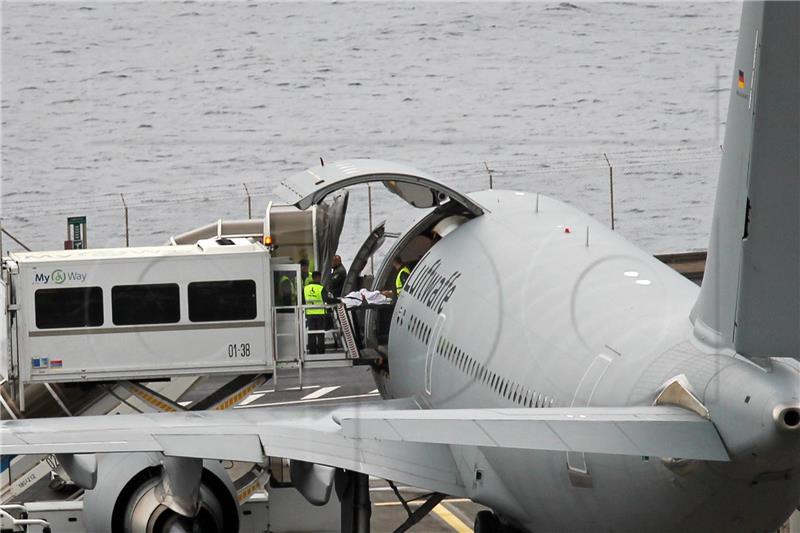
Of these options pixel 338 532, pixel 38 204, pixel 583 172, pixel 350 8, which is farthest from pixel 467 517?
pixel 350 8

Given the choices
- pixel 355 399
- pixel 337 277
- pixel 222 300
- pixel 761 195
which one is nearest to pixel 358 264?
pixel 222 300

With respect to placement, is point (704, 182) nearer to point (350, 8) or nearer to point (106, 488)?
point (350, 8)

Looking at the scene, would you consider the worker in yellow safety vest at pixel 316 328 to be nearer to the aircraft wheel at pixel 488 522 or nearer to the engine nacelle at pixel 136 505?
the engine nacelle at pixel 136 505

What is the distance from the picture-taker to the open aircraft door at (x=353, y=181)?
28578 mm

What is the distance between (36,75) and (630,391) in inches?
4821

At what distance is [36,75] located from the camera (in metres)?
135

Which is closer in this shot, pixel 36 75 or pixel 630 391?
pixel 630 391

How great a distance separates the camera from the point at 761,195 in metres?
16.4

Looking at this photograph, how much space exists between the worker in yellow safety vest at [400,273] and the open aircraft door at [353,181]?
6.13ft

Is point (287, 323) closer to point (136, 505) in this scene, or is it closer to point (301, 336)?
point (301, 336)

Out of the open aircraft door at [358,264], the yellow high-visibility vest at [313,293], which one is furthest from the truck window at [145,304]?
the yellow high-visibility vest at [313,293]

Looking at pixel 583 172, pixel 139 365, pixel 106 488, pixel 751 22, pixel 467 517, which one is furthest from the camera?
pixel 583 172

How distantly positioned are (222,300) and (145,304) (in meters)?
1.54

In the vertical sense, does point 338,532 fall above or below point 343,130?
above
